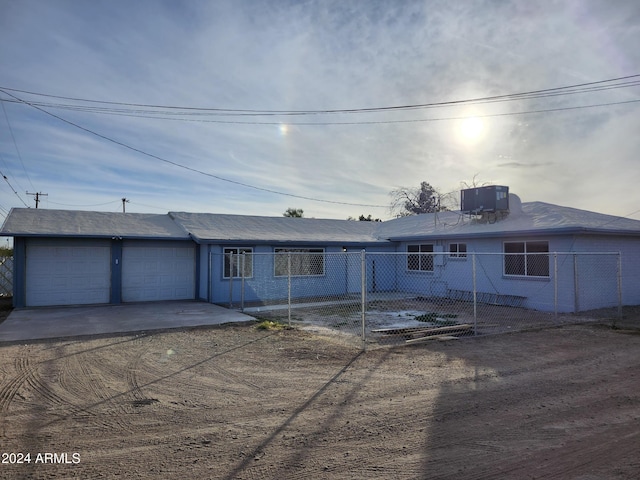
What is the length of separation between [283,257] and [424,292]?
243 inches

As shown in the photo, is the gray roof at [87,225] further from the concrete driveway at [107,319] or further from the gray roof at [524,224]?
the gray roof at [524,224]

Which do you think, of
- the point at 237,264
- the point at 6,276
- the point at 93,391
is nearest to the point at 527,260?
the point at 237,264

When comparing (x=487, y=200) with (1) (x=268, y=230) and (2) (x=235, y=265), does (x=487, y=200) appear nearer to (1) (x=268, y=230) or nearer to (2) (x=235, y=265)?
(1) (x=268, y=230)

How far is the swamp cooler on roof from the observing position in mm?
16625

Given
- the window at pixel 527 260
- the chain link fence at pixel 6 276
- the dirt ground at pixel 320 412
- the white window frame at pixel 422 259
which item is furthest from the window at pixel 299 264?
the chain link fence at pixel 6 276

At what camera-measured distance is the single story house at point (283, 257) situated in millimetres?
13898

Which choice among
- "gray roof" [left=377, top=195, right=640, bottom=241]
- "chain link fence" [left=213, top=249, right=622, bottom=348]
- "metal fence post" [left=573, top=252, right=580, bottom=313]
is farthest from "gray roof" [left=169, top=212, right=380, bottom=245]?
"metal fence post" [left=573, top=252, right=580, bottom=313]

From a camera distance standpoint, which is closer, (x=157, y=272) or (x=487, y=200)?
(x=157, y=272)

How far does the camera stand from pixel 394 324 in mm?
11156

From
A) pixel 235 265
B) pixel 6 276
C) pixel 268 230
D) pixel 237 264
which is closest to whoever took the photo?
pixel 237 264

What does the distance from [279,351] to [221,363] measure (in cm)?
127

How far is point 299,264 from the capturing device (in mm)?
18172

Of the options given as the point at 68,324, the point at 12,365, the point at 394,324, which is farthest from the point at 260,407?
the point at 68,324

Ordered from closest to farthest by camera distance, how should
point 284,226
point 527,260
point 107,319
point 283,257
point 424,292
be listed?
point 107,319
point 527,260
point 283,257
point 424,292
point 284,226
